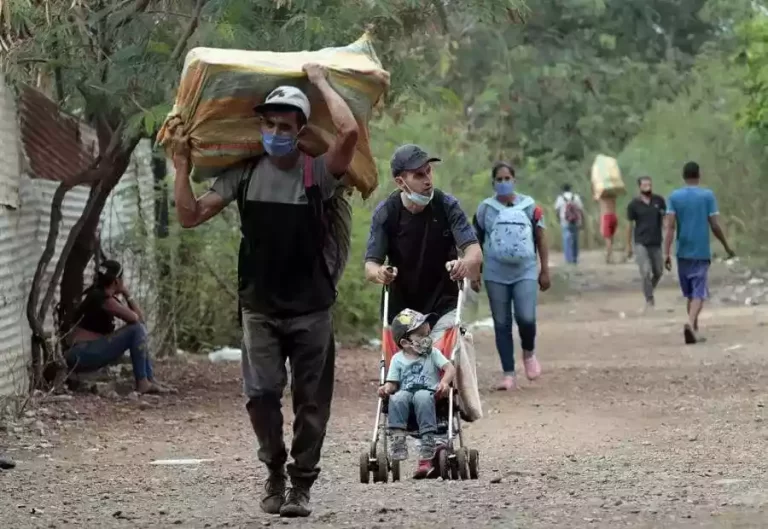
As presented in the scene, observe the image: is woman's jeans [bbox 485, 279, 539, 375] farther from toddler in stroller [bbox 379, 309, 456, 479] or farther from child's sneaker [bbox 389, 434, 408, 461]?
child's sneaker [bbox 389, 434, 408, 461]

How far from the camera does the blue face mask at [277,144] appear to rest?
23.7 feet

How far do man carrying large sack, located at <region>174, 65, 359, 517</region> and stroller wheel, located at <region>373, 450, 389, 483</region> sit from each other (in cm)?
85

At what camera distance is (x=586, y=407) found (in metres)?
12.5

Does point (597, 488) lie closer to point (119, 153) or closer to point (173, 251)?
point (119, 153)

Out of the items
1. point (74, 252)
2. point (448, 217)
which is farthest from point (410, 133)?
point (448, 217)

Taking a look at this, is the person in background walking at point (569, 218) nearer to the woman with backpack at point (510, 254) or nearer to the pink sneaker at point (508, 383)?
the pink sneaker at point (508, 383)

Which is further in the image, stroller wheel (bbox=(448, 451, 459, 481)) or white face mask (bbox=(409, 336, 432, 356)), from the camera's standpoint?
white face mask (bbox=(409, 336, 432, 356))

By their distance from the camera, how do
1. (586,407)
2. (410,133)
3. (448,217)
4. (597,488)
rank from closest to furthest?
1. (597,488)
2. (448,217)
3. (586,407)
4. (410,133)

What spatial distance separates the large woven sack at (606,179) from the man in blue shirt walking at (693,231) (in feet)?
59.4

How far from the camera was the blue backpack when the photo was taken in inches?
511

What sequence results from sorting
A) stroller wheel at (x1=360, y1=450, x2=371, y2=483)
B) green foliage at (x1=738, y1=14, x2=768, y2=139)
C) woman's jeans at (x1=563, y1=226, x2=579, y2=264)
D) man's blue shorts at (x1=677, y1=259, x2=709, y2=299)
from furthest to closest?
1. woman's jeans at (x1=563, y1=226, x2=579, y2=264)
2. green foliage at (x1=738, y1=14, x2=768, y2=139)
3. man's blue shorts at (x1=677, y1=259, x2=709, y2=299)
4. stroller wheel at (x1=360, y1=450, x2=371, y2=483)

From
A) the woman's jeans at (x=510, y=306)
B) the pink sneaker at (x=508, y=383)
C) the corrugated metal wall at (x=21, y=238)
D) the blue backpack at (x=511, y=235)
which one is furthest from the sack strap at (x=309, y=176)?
the pink sneaker at (x=508, y=383)

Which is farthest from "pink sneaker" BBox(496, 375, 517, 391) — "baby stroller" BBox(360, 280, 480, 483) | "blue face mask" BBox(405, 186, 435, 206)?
"blue face mask" BBox(405, 186, 435, 206)

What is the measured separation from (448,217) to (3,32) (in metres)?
4.06
